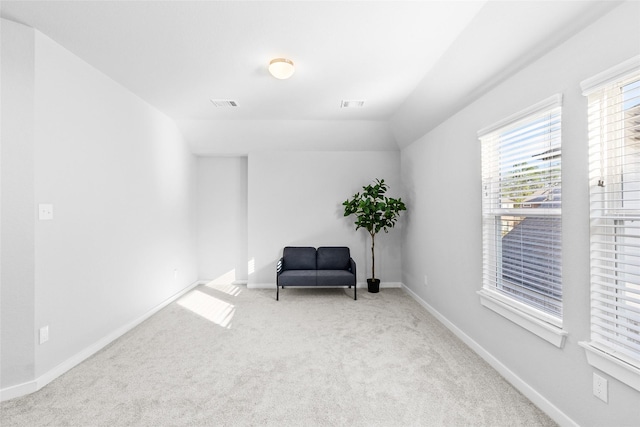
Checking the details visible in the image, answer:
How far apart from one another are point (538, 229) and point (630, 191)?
0.73 metres

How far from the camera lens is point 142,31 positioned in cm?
230

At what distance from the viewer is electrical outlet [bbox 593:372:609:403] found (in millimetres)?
1543

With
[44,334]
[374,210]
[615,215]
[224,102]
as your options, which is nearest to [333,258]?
[374,210]

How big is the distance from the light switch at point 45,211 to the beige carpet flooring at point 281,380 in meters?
1.31

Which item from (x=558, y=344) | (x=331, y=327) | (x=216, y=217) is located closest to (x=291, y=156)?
(x=216, y=217)

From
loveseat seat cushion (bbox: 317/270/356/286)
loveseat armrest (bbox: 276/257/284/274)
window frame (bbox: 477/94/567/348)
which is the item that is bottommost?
loveseat seat cushion (bbox: 317/270/356/286)

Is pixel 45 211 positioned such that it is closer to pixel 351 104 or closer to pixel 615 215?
pixel 351 104

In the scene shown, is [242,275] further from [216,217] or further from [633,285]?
[633,285]

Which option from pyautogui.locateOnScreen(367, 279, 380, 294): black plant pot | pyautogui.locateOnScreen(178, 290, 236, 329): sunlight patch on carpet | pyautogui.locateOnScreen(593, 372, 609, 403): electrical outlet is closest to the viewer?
pyautogui.locateOnScreen(593, 372, 609, 403): electrical outlet

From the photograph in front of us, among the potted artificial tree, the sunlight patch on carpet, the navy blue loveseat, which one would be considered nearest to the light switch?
the sunlight patch on carpet

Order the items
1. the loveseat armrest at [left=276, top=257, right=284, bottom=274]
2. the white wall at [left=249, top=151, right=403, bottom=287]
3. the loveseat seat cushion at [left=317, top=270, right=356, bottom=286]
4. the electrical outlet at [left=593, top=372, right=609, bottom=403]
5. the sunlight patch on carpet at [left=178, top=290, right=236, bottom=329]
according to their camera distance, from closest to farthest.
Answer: the electrical outlet at [left=593, top=372, right=609, bottom=403] < the sunlight patch on carpet at [left=178, top=290, right=236, bottom=329] < the loveseat seat cushion at [left=317, top=270, right=356, bottom=286] < the loveseat armrest at [left=276, top=257, right=284, bottom=274] < the white wall at [left=249, top=151, right=403, bottom=287]

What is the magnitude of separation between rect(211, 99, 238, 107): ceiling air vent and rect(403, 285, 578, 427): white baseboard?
3.77 meters

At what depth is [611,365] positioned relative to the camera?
150 cm

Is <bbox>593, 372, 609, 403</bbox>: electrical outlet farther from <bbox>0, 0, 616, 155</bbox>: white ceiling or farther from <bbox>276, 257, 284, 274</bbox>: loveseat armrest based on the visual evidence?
<bbox>276, 257, 284, 274</bbox>: loveseat armrest
